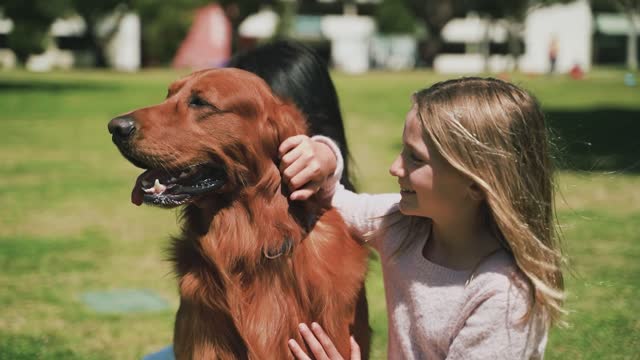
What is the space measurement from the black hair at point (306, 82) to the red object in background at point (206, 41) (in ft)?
172

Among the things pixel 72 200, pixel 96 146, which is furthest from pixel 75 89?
pixel 72 200

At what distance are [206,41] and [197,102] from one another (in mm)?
59334

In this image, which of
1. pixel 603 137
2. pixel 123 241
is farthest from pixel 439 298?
pixel 603 137

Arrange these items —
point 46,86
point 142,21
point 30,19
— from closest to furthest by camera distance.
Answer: point 46,86 → point 30,19 → point 142,21

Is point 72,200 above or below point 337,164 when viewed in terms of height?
below

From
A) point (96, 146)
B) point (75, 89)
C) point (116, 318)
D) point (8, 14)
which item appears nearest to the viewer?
point (116, 318)

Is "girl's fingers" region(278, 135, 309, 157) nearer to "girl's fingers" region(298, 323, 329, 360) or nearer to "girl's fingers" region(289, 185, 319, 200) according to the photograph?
"girl's fingers" region(289, 185, 319, 200)

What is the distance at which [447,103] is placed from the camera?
9.45 feet

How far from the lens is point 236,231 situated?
3.10 meters

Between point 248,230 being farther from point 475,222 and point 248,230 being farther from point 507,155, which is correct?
point 507,155

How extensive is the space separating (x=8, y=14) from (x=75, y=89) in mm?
6904

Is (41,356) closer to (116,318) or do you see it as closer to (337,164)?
(116,318)

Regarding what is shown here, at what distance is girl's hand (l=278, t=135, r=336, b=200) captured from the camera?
123 inches

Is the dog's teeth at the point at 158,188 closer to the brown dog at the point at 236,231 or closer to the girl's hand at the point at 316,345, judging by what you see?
the brown dog at the point at 236,231
